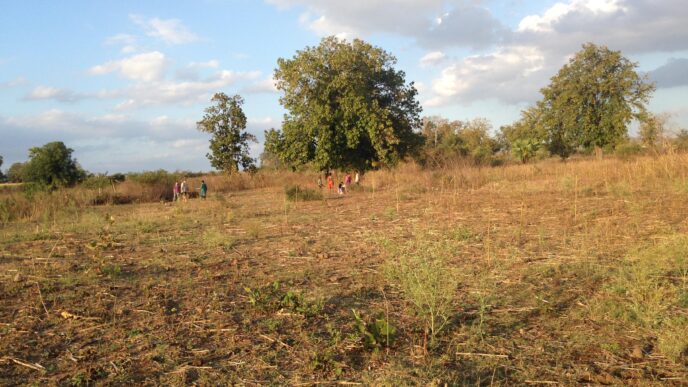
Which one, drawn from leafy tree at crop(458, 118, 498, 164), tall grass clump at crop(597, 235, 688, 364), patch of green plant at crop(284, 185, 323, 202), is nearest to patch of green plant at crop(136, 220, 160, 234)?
patch of green plant at crop(284, 185, 323, 202)

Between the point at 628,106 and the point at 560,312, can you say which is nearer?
the point at 560,312

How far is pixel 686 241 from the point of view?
4855 mm

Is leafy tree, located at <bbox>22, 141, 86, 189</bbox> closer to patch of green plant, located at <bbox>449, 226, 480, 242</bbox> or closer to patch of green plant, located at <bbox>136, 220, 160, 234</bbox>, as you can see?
patch of green plant, located at <bbox>136, 220, 160, 234</bbox>

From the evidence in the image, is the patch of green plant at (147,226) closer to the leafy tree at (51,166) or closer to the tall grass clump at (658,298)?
the tall grass clump at (658,298)

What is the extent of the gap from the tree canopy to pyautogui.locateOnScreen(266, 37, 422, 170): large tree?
12872 millimetres

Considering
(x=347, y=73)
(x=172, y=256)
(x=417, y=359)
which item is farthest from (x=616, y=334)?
(x=347, y=73)

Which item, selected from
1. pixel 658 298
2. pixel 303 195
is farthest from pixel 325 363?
pixel 303 195

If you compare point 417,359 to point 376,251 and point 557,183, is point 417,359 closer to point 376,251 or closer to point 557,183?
point 376,251

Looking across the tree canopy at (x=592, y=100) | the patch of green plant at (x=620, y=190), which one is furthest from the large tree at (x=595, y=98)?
the patch of green plant at (x=620, y=190)

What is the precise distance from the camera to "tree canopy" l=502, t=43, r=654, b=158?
2748 centimetres

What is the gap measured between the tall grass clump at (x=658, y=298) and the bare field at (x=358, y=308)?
2 cm

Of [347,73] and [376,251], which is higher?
[347,73]

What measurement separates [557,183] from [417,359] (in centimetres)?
1240

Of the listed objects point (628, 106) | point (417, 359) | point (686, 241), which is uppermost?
point (628, 106)
